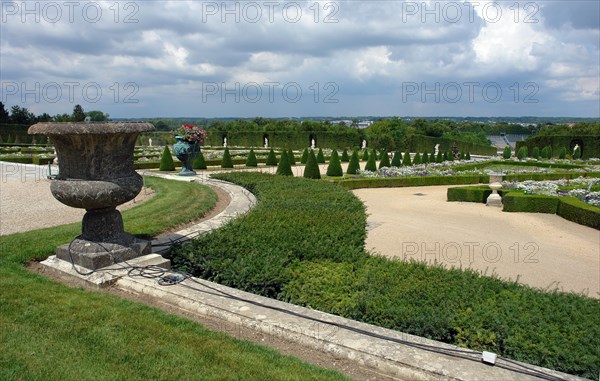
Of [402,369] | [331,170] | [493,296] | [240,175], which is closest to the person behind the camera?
[402,369]

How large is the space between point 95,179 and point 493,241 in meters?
8.33

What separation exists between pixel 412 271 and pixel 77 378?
3.60 meters

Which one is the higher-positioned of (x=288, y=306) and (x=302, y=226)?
(x=302, y=226)

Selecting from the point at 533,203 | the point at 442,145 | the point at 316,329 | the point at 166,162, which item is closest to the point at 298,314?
the point at 316,329

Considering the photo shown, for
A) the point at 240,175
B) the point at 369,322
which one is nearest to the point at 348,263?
the point at 369,322

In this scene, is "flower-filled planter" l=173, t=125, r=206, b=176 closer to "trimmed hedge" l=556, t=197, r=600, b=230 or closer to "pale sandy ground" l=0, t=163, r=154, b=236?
"pale sandy ground" l=0, t=163, r=154, b=236

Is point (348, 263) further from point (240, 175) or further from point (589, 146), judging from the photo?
point (589, 146)

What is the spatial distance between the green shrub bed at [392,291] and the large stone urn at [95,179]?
93 cm

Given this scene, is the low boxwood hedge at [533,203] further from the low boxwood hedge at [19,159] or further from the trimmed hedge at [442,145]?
the trimmed hedge at [442,145]

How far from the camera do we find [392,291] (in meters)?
4.52

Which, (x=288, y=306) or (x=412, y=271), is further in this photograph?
(x=412, y=271)

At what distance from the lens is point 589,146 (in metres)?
41.3

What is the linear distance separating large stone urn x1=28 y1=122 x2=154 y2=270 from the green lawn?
0.63 metres

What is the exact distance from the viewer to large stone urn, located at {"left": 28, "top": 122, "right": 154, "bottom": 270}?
190 inches
